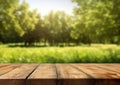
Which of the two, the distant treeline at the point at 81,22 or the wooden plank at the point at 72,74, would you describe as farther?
the distant treeline at the point at 81,22

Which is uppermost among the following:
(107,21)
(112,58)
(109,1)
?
(109,1)

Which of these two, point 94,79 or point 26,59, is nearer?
point 94,79

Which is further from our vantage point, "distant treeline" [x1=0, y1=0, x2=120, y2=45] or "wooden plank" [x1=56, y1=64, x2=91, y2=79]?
"distant treeline" [x1=0, y1=0, x2=120, y2=45]

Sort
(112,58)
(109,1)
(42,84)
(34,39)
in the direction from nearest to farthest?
(42,84) → (112,58) → (109,1) → (34,39)

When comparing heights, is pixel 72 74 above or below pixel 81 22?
below

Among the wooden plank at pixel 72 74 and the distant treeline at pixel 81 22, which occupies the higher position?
the distant treeline at pixel 81 22

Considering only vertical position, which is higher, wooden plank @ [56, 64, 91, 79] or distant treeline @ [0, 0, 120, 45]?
distant treeline @ [0, 0, 120, 45]

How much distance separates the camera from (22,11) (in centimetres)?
4488

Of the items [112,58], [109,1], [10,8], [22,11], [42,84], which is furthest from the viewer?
[22,11]

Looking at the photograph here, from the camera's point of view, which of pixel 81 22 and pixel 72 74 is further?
pixel 81 22

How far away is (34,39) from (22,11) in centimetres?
2056

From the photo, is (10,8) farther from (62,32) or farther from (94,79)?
(62,32)

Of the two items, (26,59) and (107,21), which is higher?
(107,21)

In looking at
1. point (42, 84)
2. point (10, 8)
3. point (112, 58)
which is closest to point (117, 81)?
point (42, 84)
